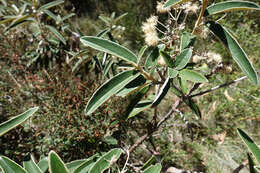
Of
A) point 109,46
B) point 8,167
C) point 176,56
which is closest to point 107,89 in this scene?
point 109,46

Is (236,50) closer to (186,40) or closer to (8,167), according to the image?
(186,40)

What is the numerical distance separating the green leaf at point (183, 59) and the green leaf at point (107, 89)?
0.12 meters

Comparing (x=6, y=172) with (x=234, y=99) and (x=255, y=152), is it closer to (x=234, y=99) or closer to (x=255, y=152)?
(x=255, y=152)

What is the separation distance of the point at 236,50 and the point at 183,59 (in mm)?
140

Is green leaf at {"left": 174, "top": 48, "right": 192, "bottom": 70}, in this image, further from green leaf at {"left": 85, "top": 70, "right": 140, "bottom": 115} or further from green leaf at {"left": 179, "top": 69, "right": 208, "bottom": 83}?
green leaf at {"left": 85, "top": 70, "right": 140, "bottom": 115}

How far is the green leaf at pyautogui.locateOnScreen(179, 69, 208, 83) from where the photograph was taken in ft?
1.77

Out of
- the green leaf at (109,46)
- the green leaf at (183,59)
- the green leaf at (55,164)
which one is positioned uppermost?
the green leaf at (109,46)

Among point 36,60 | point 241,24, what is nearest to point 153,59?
point 36,60

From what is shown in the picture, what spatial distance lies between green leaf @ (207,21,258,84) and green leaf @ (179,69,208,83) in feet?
0.32

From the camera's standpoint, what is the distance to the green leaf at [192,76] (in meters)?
0.54

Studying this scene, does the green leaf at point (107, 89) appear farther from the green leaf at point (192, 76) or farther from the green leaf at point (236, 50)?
the green leaf at point (236, 50)

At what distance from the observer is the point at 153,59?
61cm

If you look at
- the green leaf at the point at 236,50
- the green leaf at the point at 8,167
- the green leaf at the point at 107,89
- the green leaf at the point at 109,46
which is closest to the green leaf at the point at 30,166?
the green leaf at the point at 8,167

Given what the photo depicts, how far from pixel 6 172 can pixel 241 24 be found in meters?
2.72
